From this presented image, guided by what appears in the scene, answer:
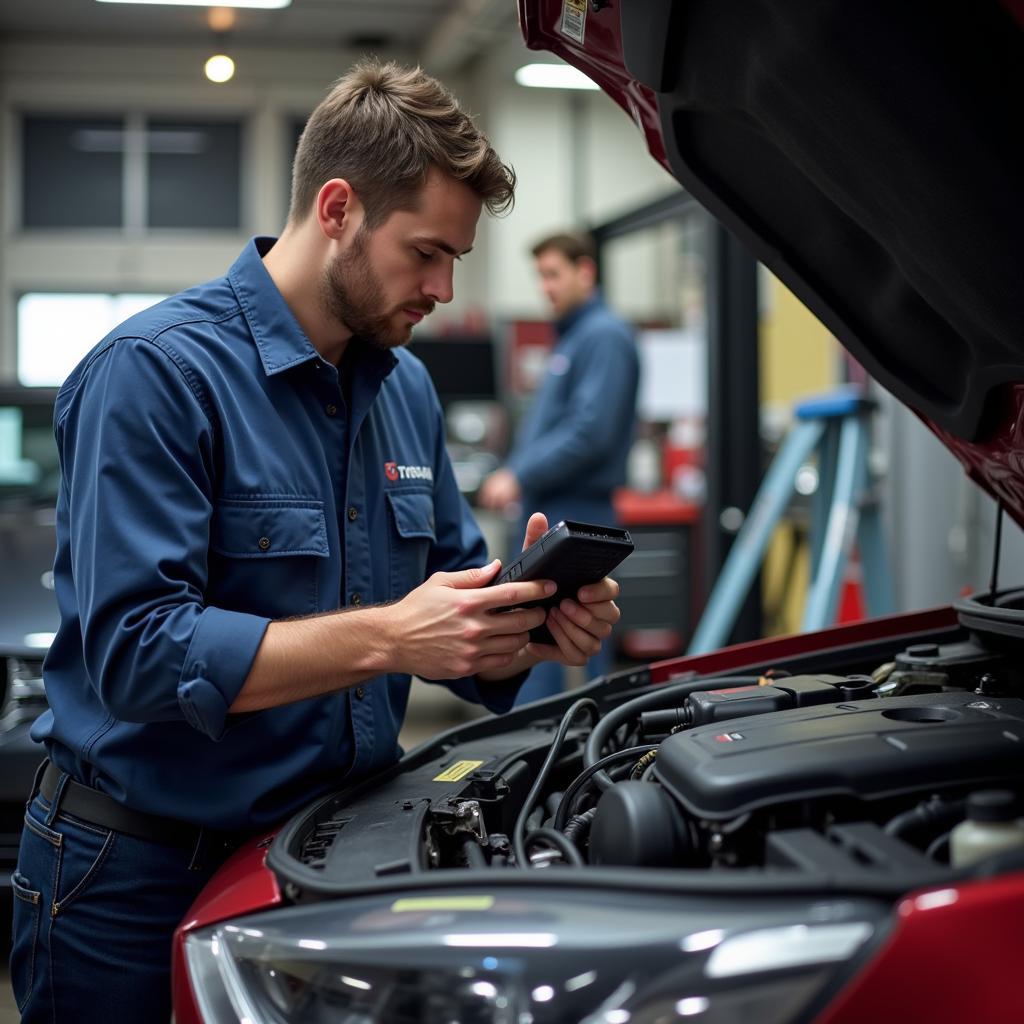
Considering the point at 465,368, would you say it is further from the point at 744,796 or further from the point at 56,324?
the point at 744,796

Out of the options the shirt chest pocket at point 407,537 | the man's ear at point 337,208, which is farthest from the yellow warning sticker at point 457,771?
the man's ear at point 337,208

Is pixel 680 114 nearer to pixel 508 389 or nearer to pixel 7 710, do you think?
pixel 7 710

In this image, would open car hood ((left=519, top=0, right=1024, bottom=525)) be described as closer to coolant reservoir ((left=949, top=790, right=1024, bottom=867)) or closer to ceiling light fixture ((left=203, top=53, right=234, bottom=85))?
coolant reservoir ((left=949, top=790, right=1024, bottom=867))

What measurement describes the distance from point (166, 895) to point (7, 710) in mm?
1223

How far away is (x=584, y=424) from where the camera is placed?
4039 millimetres

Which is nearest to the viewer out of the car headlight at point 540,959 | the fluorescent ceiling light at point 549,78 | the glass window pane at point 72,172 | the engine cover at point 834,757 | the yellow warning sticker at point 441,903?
the car headlight at point 540,959

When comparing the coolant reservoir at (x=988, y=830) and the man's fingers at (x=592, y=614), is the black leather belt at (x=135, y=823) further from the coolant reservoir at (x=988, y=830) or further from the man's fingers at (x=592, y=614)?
the coolant reservoir at (x=988, y=830)

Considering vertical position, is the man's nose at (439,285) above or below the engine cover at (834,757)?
above

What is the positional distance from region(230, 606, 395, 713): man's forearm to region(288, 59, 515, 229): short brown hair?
1.59 ft

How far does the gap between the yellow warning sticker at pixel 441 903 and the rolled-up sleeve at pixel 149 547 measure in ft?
1.05

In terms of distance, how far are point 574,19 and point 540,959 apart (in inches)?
37.5

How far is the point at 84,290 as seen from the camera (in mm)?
8516

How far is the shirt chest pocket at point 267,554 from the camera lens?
4.15 feet

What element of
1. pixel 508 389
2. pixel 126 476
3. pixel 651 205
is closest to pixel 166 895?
pixel 126 476
